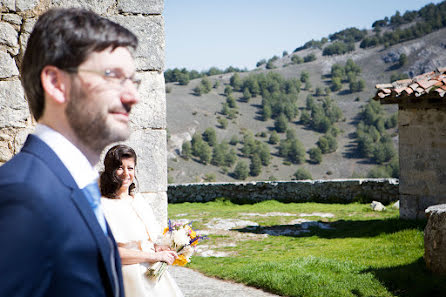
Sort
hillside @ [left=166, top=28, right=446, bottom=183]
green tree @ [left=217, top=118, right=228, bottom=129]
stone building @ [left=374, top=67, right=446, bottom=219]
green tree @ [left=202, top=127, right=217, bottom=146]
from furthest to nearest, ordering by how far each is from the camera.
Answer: green tree @ [left=217, top=118, right=228, bottom=129] → green tree @ [left=202, top=127, right=217, bottom=146] → hillside @ [left=166, top=28, right=446, bottom=183] → stone building @ [left=374, top=67, right=446, bottom=219]

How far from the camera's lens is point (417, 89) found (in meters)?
10.2

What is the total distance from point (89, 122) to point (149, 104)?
2586 millimetres

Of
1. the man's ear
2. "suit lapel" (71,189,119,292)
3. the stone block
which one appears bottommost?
the stone block

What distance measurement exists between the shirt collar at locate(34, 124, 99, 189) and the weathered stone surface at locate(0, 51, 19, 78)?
264cm

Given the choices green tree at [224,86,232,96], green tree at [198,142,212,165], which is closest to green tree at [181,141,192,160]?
green tree at [198,142,212,165]

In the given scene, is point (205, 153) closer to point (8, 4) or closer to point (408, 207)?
point (408, 207)

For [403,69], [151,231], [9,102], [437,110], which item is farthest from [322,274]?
[403,69]

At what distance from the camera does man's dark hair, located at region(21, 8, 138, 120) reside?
1.15m

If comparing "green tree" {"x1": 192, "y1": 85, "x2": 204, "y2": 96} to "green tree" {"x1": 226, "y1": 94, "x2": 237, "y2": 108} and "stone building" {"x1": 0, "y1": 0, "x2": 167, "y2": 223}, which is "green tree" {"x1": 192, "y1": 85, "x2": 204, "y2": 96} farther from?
"stone building" {"x1": 0, "y1": 0, "x2": 167, "y2": 223}

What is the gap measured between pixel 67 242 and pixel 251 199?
1735cm

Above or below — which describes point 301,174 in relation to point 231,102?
below

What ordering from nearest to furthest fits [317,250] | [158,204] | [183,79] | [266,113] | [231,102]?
[158,204]
[317,250]
[231,102]
[266,113]
[183,79]

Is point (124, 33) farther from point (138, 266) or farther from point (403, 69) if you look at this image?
point (403, 69)

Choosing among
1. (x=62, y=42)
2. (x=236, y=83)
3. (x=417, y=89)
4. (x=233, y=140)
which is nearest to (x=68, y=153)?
(x=62, y=42)
